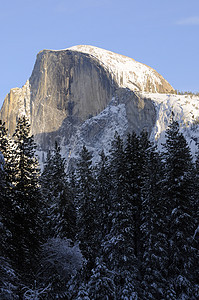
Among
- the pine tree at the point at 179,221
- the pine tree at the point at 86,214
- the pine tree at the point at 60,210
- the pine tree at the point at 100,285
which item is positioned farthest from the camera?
the pine tree at the point at 60,210

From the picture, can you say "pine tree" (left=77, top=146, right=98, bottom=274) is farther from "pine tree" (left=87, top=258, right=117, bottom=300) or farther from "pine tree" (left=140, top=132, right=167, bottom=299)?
"pine tree" (left=87, top=258, right=117, bottom=300)

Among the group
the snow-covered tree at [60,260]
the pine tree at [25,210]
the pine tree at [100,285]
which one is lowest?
the snow-covered tree at [60,260]

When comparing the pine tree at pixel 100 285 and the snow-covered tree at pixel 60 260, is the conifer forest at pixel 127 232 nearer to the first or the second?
the snow-covered tree at pixel 60 260

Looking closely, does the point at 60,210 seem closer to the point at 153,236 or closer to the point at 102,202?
A: the point at 102,202

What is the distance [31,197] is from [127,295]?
355 inches

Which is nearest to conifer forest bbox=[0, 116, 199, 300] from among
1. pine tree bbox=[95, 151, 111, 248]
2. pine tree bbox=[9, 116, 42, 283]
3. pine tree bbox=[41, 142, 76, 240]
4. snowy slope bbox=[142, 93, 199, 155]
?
pine tree bbox=[9, 116, 42, 283]

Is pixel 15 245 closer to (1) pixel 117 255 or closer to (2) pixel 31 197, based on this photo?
(2) pixel 31 197

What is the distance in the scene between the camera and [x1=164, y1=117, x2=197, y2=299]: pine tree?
26781 millimetres

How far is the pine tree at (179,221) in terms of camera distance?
2678 centimetres

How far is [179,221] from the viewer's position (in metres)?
27.5

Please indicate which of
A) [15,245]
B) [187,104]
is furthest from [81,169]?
[187,104]

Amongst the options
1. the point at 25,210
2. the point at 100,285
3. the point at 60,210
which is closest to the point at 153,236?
the point at 25,210

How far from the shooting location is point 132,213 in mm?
31781

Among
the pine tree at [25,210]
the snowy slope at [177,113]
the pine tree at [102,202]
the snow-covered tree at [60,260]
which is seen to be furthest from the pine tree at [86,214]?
the snowy slope at [177,113]
